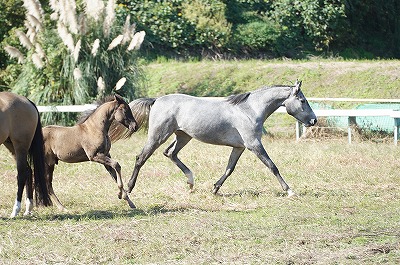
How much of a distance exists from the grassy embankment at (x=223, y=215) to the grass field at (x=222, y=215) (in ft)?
0.04

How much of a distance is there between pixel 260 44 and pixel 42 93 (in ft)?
31.0

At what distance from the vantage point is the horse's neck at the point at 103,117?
38.4ft

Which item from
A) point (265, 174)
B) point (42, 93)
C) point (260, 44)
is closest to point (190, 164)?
point (265, 174)

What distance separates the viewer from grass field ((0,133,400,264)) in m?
8.38

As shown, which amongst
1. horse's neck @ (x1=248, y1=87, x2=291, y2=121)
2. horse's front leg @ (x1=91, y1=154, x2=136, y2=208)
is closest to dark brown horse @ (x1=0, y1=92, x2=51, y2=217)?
horse's front leg @ (x1=91, y1=154, x2=136, y2=208)

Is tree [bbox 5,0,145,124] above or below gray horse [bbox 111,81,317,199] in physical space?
below

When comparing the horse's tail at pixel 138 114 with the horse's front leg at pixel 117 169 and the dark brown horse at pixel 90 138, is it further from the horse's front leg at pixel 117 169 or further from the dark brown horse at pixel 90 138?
the horse's front leg at pixel 117 169

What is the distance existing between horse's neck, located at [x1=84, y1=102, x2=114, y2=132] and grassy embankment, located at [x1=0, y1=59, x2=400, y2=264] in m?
1.03

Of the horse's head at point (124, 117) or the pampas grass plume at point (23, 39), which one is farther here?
the pampas grass plume at point (23, 39)

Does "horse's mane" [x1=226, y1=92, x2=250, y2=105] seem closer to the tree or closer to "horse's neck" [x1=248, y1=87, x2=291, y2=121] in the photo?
"horse's neck" [x1=248, y1=87, x2=291, y2=121]

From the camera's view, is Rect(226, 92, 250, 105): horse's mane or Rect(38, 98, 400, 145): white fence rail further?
Rect(38, 98, 400, 145): white fence rail

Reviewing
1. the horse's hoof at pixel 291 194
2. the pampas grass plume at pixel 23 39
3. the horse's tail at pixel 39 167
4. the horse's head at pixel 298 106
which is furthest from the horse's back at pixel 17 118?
the pampas grass plume at pixel 23 39

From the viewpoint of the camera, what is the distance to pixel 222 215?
1069cm

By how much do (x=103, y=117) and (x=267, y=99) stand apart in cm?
254
